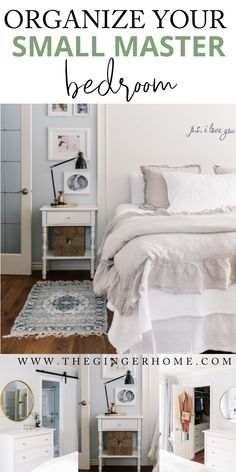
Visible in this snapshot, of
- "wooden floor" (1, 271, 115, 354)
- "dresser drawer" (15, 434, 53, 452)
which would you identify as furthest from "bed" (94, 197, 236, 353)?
"dresser drawer" (15, 434, 53, 452)

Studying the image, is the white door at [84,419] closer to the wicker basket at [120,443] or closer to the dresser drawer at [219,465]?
the wicker basket at [120,443]

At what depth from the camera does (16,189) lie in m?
4.89

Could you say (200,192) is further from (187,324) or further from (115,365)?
(115,365)

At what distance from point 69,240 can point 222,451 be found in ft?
11.8

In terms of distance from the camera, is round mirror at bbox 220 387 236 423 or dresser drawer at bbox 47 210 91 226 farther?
dresser drawer at bbox 47 210 91 226

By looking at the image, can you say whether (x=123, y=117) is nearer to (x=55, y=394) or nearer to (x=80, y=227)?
(x=80, y=227)

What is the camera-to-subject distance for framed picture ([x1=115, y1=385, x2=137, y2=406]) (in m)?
1.16

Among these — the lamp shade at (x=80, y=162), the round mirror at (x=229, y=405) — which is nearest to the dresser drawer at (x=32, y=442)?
the round mirror at (x=229, y=405)

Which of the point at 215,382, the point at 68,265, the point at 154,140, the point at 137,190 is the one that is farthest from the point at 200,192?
the point at 215,382

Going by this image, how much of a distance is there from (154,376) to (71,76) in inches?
111

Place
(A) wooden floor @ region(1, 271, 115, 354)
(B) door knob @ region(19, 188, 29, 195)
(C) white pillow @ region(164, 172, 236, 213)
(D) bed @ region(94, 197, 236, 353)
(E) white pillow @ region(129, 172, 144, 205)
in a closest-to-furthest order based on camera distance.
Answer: (D) bed @ region(94, 197, 236, 353)
(A) wooden floor @ region(1, 271, 115, 354)
(C) white pillow @ region(164, 172, 236, 213)
(E) white pillow @ region(129, 172, 144, 205)
(B) door knob @ region(19, 188, 29, 195)

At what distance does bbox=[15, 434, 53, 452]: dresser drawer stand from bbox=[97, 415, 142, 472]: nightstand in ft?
0.34

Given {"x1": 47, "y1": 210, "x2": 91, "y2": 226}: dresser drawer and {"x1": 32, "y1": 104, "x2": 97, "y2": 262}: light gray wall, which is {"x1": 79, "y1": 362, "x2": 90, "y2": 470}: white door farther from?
{"x1": 32, "y1": 104, "x2": 97, "y2": 262}: light gray wall

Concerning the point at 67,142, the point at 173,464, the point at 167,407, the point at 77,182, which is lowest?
the point at 173,464
